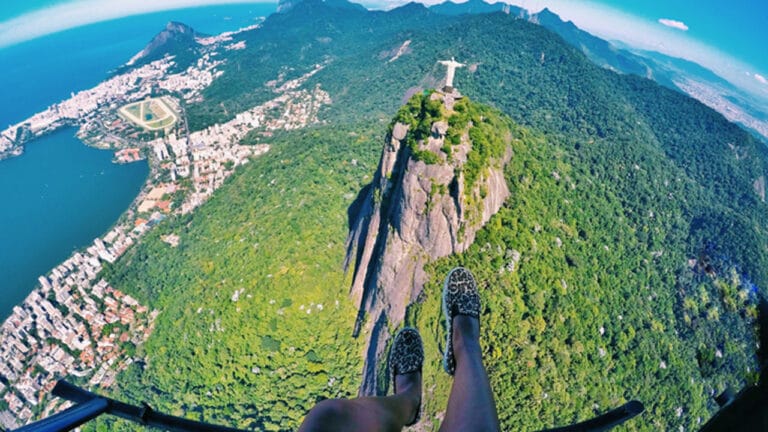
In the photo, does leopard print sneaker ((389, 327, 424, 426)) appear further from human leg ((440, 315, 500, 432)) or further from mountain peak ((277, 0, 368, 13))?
mountain peak ((277, 0, 368, 13))

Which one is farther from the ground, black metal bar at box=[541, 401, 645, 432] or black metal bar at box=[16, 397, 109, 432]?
black metal bar at box=[541, 401, 645, 432]

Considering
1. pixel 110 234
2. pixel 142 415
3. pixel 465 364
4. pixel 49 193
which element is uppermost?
pixel 142 415

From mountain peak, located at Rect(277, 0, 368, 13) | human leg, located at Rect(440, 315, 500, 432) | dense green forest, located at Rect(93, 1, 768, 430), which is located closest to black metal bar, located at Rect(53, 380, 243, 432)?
human leg, located at Rect(440, 315, 500, 432)

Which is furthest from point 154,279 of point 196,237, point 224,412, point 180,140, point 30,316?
point 180,140

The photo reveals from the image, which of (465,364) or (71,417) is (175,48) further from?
(71,417)

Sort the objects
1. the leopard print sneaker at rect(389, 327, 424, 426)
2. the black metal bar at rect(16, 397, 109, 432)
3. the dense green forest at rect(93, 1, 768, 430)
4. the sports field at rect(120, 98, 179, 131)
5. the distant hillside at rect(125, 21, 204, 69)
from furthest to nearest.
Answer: the distant hillside at rect(125, 21, 204, 69) < the sports field at rect(120, 98, 179, 131) < the dense green forest at rect(93, 1, 768, 430) < the leopard print sneaker at rect(389, 327, 424, 426) < the black metal bar at rect(16, 397, 109, 432)

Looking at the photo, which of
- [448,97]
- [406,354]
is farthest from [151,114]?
[406,354]
